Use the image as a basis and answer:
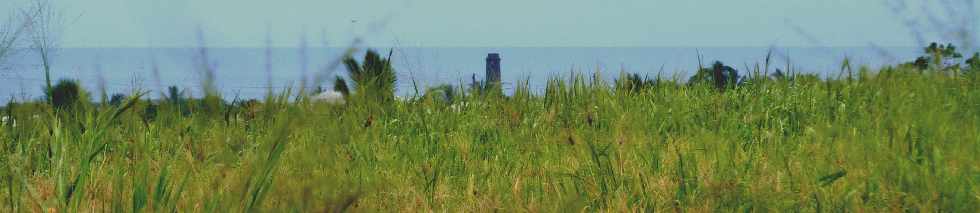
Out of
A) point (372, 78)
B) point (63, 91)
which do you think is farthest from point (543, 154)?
point (63, 91)

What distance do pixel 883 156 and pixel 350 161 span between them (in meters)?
1.78

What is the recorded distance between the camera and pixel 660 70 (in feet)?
18.4

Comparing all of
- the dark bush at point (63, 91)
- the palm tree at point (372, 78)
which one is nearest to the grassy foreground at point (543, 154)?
the palm tree at point (372, 78)

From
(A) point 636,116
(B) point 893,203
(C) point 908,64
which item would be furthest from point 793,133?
(C) point 908,64

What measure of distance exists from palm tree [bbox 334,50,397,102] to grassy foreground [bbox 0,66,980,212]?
0.44ft

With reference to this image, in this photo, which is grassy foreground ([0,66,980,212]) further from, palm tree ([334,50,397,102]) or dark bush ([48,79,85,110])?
dark bush ([48,79,85,110])

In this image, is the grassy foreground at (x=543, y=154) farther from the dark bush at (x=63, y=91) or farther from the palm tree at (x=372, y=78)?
the dark bush at (x=63, y=91)

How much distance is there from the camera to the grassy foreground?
197 centimetres

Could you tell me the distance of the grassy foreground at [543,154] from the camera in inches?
77.6

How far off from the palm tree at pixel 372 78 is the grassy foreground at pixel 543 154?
0.13 meters

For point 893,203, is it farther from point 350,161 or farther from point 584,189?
point 350,161

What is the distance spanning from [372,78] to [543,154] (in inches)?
65.7

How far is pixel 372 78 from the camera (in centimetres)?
497

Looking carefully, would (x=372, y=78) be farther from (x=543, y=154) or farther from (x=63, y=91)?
(x=63, y=91)
